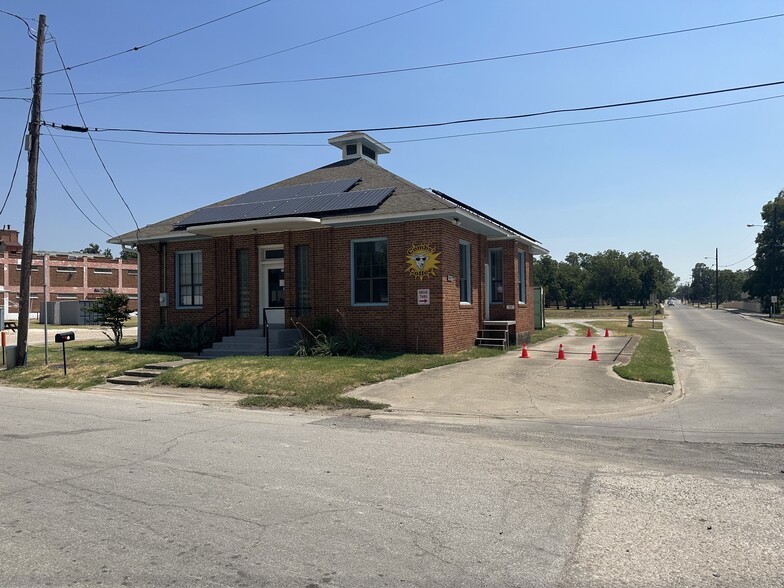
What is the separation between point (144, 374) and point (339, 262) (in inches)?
245

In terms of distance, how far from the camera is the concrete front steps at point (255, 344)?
17234 mm

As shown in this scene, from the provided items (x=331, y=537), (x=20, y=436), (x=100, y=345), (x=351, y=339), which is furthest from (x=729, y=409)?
(x=100, y=345)

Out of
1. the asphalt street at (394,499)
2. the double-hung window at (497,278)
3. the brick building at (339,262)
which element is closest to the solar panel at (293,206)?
the brick building at (339,262)

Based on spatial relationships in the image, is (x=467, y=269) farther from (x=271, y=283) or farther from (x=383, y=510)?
(x=383, y=510)

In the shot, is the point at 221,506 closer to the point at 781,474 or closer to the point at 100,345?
the point at 781,474

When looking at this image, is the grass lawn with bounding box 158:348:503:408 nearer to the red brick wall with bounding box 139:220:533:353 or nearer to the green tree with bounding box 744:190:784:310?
the red brick wall with bounding box 139:220:533:353

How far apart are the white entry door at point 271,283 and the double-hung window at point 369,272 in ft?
9.15

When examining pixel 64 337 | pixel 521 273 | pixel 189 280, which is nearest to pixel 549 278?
pixel 521 273

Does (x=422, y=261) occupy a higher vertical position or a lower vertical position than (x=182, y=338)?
higher

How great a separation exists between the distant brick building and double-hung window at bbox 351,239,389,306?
5066cm

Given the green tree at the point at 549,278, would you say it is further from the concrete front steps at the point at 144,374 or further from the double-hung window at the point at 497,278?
the concrete front steps at the point at 144,374

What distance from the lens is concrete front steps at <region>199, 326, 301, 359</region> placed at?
1723cm

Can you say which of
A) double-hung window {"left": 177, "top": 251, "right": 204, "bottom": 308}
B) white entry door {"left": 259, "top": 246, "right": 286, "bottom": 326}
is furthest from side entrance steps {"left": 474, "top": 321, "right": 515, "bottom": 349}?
double-hung window {"left": 177, "top": 251, "right": 204, "bottom": 308}

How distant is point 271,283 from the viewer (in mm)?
19219
